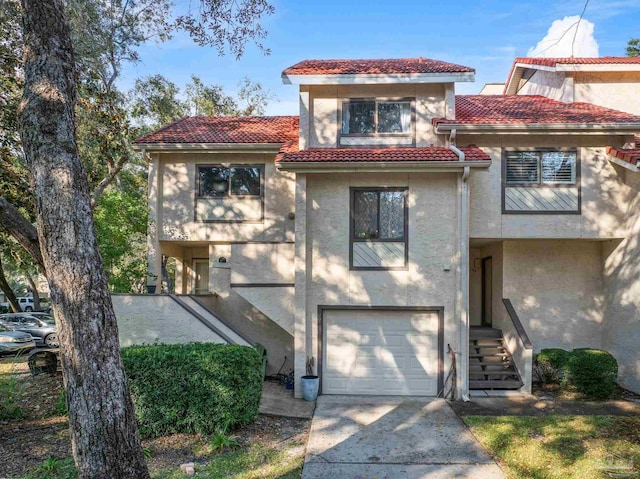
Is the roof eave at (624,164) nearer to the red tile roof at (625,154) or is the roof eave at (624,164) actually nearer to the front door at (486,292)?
the red tile roof at (625,154)

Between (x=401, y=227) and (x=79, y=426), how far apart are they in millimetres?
7613

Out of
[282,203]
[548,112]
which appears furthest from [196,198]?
[548,112]

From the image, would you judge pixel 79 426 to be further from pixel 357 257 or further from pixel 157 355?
pixel 357 257

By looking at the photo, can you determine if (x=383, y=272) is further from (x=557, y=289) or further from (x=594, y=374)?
(x=594, y=374)

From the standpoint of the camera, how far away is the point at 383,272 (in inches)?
412

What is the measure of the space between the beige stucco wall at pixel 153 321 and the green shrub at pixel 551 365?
26.8 ft


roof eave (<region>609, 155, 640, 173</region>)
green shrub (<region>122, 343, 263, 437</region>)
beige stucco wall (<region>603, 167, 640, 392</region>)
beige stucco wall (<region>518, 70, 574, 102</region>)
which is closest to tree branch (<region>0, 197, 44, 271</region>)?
green shrub (<region>122, 343, 263, 437</region>)

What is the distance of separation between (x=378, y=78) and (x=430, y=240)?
13.4ft

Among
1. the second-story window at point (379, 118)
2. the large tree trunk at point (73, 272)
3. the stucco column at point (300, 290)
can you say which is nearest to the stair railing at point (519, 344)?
the stucco column at point (300, 290)

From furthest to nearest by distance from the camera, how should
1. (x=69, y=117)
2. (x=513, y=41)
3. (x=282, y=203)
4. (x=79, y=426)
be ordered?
1. (x=282, y=203)
2. (x=513, y=41)
3. (x=69, y=117)
4. (x=79, y=426)

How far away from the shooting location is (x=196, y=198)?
12.7m

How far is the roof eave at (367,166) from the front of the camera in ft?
32.9

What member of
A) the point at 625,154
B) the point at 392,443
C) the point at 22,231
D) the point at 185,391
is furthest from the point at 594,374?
the point at 22,231

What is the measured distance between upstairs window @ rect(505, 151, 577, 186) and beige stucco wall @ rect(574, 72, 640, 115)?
356 centimetres
